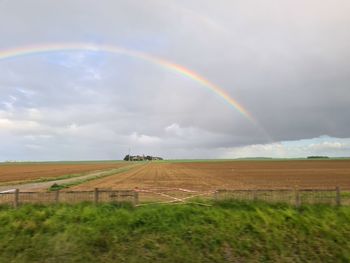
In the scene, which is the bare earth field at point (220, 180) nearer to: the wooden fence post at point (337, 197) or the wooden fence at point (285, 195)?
the wooden fence at point (285, 195)

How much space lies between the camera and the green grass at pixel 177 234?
9203 mm

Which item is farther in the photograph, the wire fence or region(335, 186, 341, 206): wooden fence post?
the wire fence

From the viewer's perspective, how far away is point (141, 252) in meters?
9.35

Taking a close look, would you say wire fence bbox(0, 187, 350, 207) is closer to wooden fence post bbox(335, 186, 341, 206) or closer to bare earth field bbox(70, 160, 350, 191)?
wooden fence post bbox(335, 186, 341, 206)

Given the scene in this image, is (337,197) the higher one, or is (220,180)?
(337,197)

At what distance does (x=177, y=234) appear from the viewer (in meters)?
10.2

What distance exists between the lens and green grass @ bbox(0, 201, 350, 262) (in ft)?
30.2

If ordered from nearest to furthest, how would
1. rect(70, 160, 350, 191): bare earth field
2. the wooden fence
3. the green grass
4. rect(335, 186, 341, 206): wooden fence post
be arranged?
1. the green grass
2. rect(335, 186, 341, 206): wooden fence post
3. the wooden fence
4. rect(70, 160, 350, 191): bare earth field

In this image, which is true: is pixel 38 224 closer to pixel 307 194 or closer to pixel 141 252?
pixel 141 252

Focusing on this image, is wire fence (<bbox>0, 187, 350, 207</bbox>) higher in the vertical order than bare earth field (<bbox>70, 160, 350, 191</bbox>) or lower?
higher

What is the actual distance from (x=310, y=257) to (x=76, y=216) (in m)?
7.01

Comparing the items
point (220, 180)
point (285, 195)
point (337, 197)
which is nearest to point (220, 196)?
point (285, 195)

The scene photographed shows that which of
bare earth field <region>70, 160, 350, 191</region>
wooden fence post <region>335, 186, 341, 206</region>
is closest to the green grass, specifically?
wooden fence post <region>335, 186, 341, 206</region>

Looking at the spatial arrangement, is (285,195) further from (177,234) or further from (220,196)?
(177,234)
